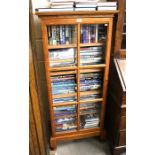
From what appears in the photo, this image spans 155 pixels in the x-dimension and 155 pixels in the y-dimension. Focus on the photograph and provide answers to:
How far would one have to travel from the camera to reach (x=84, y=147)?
1.67 metres

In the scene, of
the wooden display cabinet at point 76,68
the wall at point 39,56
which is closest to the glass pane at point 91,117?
the wooden display cabinet at point 76,68

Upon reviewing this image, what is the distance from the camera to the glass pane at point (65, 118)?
1.53 meters

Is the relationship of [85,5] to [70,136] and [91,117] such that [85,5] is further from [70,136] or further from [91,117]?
[70,136]

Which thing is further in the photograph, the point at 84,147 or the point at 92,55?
the point at 84,147

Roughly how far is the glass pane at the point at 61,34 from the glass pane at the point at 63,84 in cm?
31

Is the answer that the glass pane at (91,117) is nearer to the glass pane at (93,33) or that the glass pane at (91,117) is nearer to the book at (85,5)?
the glass pane at (93,33)

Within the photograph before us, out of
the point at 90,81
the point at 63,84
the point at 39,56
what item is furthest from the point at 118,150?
the point at 39,56

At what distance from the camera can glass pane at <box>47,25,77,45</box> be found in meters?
1.28

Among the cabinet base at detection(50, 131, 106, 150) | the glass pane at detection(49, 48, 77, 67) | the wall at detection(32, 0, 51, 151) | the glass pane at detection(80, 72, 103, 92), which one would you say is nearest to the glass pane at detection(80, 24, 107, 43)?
the glass pane at detection(49, 48, 77, 67)

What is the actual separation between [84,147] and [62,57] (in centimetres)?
102

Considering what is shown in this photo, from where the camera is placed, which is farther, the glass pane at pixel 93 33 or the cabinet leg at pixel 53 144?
the cabinet leg at pixel 53 144

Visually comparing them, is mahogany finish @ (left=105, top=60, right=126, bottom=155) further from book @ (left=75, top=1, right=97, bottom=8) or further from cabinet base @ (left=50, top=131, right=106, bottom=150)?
book @ (left=75, top=1, right=97, bottom=8)
